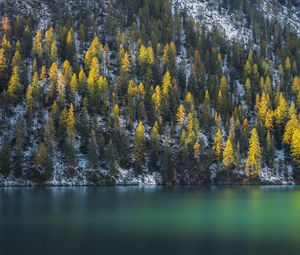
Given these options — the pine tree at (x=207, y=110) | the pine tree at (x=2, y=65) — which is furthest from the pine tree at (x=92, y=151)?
the pine tree at (x=2, y=65)

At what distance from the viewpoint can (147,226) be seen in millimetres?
52406

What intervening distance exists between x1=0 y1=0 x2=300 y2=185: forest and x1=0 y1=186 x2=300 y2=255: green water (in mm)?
47437

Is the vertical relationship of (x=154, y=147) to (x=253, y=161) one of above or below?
above

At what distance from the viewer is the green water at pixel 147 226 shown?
132 ft

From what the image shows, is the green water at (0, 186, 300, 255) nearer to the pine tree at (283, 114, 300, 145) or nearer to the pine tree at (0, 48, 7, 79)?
the pine tree at (283, 114, 300, 145)

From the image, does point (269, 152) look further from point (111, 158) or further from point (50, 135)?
point (50, 135)

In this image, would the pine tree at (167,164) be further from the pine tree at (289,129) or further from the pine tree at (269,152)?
the pine tree at (289,129)

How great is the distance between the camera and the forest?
127875 millimetres

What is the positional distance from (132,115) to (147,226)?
95.2 metres

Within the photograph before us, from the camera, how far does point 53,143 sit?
12812cm

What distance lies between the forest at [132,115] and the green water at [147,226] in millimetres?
47437

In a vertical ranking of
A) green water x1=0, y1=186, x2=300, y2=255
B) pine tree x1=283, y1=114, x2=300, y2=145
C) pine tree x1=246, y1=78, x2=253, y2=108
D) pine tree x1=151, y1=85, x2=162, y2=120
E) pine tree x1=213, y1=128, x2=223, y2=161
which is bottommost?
green water x1=0, y1=186, x2=300, y2=255

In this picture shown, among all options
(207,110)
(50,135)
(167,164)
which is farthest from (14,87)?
(207,110)

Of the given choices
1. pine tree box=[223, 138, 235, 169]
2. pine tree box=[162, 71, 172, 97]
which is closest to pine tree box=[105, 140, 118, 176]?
pine tree box=[223, 138, 235, 169]
